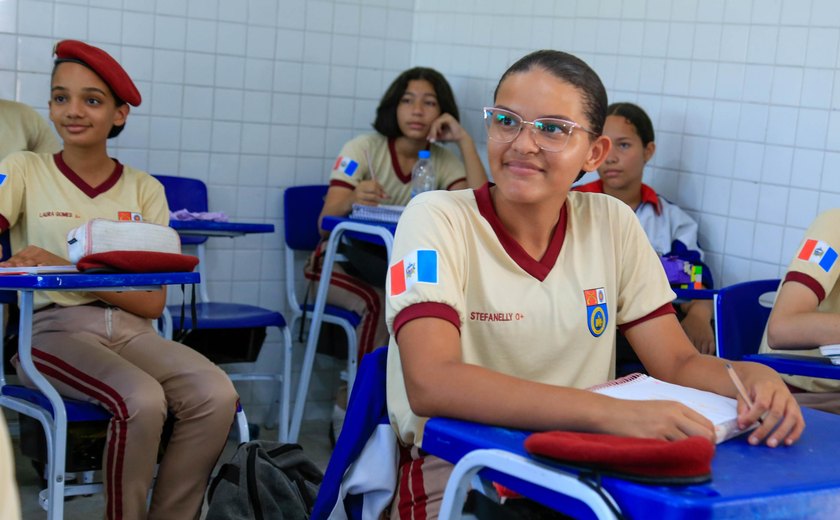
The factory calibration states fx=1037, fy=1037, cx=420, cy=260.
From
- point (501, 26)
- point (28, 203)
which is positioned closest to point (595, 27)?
point (501, 26)

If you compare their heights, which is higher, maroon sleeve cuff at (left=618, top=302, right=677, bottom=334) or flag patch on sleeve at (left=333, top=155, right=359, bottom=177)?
flag patch on sleeve at (left=333, top=155, right=359, bottom=177)

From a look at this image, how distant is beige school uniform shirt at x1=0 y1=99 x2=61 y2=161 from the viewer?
358 centimetres

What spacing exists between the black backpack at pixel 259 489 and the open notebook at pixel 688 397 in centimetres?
85

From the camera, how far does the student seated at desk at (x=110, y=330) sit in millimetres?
2607

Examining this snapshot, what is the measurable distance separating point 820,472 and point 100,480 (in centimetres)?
196

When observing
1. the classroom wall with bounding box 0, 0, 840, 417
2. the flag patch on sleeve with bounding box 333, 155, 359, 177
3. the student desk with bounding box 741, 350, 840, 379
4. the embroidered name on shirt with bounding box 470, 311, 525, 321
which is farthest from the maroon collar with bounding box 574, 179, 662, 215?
the embroidered name on shirt with bounding box 470, 311, 525, 321

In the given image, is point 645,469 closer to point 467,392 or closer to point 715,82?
point 467,392

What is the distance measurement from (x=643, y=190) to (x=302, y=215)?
4.84 feet

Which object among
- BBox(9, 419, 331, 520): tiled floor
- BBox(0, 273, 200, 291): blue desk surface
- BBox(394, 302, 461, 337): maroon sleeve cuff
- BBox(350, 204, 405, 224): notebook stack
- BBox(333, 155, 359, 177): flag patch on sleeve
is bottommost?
BBox(9, 419, 331, 520): tiled floor

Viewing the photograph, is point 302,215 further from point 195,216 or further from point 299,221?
point 195,216

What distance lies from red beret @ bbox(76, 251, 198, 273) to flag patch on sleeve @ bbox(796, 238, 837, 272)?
156 cm

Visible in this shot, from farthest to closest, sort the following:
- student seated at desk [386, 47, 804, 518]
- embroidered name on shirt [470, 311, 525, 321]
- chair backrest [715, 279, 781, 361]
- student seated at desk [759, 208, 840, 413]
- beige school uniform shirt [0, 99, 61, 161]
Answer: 1. beige school uniform shirt [0, 99, 61, 161]
2. chair backrest [715, 279, 781, 361]
3. student seated at desk [759, 208, 840, 413]
4. embroidered name on shirt [470, 311, 525, 321]
5. student seated at desk [386, 47, 804, 518]

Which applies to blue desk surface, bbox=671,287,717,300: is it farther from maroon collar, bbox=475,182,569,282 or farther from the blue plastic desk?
maroon collar, bbox=475,182,569,282

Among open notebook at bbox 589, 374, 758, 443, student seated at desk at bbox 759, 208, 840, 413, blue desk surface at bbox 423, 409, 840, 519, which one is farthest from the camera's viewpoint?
student seated at desk at bbox 759, 208, 840, 413
